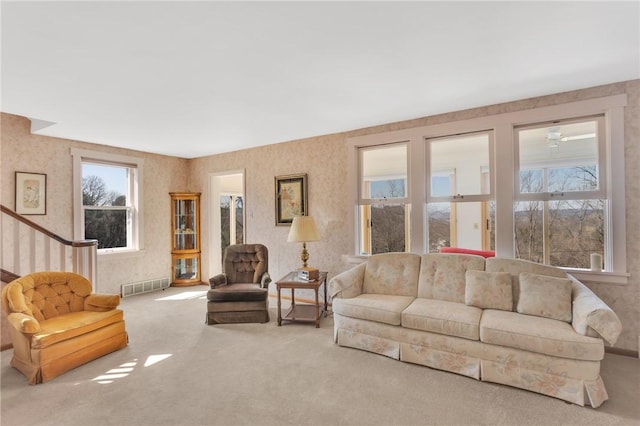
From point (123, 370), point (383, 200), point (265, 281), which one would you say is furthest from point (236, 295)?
point (383, 200)

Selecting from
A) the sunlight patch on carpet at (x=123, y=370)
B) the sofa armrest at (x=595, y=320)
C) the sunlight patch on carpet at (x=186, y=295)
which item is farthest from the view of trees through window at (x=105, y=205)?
the sofa armrest at (x=595, y=320)

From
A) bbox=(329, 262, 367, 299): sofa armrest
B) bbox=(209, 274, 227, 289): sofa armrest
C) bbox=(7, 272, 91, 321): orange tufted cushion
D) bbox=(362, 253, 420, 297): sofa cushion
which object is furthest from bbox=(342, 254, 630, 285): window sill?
bbox=(7, 272, 91, 321): orange tufted cushion

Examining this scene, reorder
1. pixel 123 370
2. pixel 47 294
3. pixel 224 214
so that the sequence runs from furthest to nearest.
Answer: pixel 224 214, pixel 47 294, pixel 123 370

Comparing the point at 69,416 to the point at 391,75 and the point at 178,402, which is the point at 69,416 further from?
the point at 391,75

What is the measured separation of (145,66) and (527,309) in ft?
12.4

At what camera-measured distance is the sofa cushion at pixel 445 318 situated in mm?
2523

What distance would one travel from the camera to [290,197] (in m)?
4.87

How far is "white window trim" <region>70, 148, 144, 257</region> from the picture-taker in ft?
14.9

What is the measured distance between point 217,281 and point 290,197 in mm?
1688

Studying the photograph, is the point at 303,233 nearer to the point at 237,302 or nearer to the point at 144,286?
the point at 237,302

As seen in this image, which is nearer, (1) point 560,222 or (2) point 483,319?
(2) point 483,319

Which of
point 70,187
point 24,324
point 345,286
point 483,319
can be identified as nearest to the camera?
point 24,324

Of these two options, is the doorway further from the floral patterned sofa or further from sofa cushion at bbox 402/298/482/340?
sofa cushion at bbox 402/298/482/340

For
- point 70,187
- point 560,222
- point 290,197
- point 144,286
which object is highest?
point 70,187
